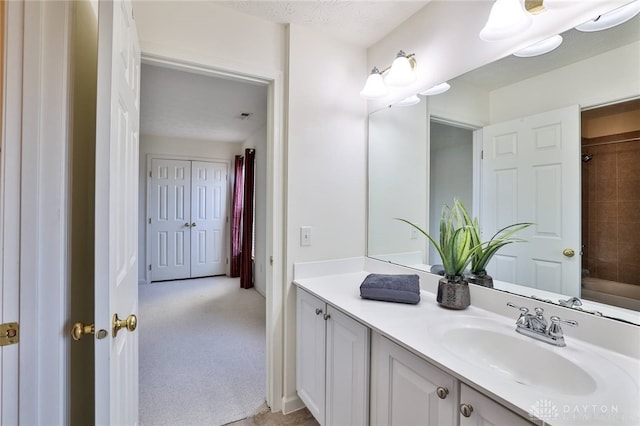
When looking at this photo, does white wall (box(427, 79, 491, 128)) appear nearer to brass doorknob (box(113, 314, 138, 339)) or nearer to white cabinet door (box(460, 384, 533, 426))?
white cabinet door (box(460, 384, 533, 426))

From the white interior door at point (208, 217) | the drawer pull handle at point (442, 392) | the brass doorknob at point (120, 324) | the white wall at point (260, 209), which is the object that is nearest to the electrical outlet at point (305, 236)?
the brass doorknob at point (120, 324)

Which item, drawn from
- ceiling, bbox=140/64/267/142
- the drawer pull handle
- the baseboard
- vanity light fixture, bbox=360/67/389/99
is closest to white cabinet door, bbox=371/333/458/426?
the drawer pull handle

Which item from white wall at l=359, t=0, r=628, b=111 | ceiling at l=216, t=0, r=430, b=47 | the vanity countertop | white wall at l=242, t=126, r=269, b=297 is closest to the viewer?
the vanity countertop

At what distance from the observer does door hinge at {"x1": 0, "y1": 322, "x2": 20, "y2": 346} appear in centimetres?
77

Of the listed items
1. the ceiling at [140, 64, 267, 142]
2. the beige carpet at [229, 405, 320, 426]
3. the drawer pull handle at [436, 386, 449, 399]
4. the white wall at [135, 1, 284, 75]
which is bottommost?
the beige carpet at [229, 405, 320, 426]

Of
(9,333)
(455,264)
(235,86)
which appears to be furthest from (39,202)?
(235,86)

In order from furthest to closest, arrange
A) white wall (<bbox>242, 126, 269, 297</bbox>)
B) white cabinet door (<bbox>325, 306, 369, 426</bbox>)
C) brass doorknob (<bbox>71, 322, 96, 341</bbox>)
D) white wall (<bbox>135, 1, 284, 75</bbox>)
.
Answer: white wall (<bbox>242, 126, 269, 297</bbox>)
white wall (<bbox>135, 1, 284, 75</bbox>)
white cabinet door (<bbox>325, 306, 369, 426</bbox>)
brass doorknob (<bbox>71, 322, 96, 341</bbox>)

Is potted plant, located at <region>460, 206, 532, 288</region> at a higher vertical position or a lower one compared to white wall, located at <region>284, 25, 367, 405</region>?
lower

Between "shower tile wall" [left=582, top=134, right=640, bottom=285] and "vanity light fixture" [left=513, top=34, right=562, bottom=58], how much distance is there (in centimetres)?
41

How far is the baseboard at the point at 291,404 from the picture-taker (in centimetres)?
176

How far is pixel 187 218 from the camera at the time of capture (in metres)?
4.87

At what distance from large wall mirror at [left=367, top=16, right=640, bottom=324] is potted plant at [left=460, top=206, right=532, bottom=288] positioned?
0.03 m

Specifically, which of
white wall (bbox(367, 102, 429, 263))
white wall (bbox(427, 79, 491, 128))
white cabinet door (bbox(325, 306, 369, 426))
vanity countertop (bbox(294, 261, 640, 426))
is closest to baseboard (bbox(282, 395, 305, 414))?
white cabinet door (bbox(325, 306, 369, 426))

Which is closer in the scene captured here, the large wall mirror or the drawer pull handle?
the drawer pull handle
